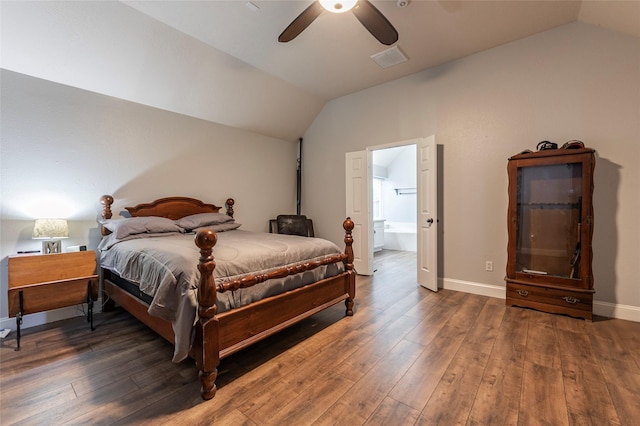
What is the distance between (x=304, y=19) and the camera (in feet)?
7.08

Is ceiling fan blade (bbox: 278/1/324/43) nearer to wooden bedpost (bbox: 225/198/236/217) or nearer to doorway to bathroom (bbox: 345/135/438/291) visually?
doorway to bathroom (bbox: 345/135/438/291)

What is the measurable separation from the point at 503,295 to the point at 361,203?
226 centimetres

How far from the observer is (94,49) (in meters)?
2.75

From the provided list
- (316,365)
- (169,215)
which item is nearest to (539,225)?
(316,365)

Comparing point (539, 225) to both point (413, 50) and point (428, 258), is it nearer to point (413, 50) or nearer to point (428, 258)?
point (428, 258)

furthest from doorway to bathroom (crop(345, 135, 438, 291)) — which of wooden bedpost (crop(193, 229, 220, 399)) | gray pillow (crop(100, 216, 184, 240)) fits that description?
wooden bedpost (crop(193, 229, 220, 399))

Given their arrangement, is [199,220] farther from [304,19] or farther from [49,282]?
[304,19]

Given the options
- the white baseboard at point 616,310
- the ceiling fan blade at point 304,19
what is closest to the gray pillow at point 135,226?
the ceiling fan blade at point 304,19

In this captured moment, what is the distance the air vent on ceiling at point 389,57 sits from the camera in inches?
134

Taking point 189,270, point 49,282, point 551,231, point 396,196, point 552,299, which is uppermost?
point 396,196

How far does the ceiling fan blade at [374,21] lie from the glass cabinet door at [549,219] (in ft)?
6.79

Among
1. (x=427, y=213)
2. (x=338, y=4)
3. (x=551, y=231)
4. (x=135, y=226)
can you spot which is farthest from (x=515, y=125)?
(x=135, y=226)

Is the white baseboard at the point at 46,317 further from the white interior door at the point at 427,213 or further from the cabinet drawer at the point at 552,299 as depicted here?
the cabinet drawer at the point at 552,299

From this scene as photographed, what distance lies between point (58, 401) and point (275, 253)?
1541 mm
